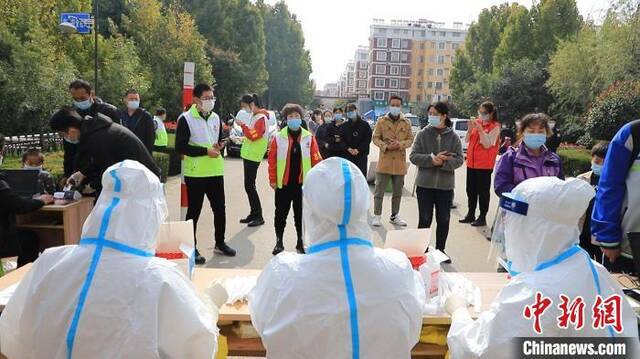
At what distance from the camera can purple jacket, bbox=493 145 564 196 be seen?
15.4ft

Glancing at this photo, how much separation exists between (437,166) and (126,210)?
160 inches

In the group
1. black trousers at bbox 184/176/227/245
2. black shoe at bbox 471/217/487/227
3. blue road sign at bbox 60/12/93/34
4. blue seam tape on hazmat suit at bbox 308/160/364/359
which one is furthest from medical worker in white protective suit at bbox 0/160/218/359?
blue road sign at bbox 60/12/93/34

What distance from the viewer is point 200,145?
559 cm

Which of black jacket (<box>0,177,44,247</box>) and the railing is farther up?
black jacket (<box>0,177,44,247</box>)

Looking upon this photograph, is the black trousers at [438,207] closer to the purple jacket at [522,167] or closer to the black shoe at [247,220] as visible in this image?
the purple jacket at [522,167]

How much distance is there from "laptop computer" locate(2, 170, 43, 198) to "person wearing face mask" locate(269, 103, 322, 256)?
241cm

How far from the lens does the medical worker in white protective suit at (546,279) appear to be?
196 centimetres

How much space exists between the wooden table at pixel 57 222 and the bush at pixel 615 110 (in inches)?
587

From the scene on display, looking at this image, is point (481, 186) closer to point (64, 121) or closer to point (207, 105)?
point (207, 105)

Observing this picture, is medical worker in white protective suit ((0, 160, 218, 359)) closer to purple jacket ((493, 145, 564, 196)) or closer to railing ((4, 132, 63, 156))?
purple jacket ((493, 145, 564, 196))

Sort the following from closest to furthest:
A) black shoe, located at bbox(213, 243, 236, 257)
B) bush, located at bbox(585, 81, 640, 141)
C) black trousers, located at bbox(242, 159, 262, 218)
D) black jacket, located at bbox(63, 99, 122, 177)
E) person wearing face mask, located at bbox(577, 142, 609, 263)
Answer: person wearing face mask, located at bbox(577, 142, 609, 263)
black jacket, located at bbox(63, 99, 122, 177)
black shoe, located at bbox(213, 243, 236, 257)
black trousers, located at bbox(242, 159, 262, 218)
bush, located at bbox(585, 81, 640, 141)

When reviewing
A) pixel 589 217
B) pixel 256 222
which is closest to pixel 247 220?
pixel 256 222

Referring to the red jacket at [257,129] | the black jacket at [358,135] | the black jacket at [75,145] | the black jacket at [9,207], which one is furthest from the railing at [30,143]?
the black jacket at [9,207]

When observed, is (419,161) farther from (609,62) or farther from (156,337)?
(609,62)
